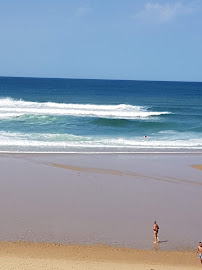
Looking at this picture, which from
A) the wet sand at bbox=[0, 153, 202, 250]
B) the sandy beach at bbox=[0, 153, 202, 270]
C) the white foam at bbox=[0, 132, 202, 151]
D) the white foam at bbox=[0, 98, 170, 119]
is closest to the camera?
the sandy beach at bbox=[0, 153, 202, 270]

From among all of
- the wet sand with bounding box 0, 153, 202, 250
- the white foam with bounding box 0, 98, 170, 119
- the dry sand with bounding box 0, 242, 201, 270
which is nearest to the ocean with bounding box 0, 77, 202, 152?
the white foam with bounding box 0, 98, 170, 119

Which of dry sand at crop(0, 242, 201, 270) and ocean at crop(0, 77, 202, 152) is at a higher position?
ocean at crop(0, 77, 202, 152)

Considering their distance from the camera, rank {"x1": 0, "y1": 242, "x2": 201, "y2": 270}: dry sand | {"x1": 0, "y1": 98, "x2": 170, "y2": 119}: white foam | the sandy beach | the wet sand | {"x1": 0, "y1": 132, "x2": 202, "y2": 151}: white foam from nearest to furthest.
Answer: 1. {"x1": 0, "y1": 242, "x2": 201, "y2": 270}: dry sand
2. the sandy beach
3. the wet sand
4. {"x1": 0, "y1": 132, "x2": 202, "y2": 151}: white foam
5. {"x1": 0, "y1": 98, "x2": 170, "y2": 119}: white foam

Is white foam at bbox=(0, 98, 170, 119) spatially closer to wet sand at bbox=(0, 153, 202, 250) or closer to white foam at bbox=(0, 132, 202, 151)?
white foam at bbox=(0, 132, 202, 151)

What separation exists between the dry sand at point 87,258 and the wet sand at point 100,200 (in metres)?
0.41

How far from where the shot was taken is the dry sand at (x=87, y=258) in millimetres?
11242

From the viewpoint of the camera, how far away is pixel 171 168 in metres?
22.1

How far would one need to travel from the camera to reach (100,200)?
16.5 metres

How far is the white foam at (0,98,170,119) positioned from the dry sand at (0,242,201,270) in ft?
102

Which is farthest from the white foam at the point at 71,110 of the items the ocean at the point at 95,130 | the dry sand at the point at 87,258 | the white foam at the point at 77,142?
the dry sand at the point at 87,258

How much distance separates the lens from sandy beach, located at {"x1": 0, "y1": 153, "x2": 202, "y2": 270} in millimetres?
12016

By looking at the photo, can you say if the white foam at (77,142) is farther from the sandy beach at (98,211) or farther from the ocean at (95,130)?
the sandy beach at (98,211)

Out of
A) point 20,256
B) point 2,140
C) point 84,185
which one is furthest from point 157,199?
point 2,140

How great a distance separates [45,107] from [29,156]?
1148 inches
